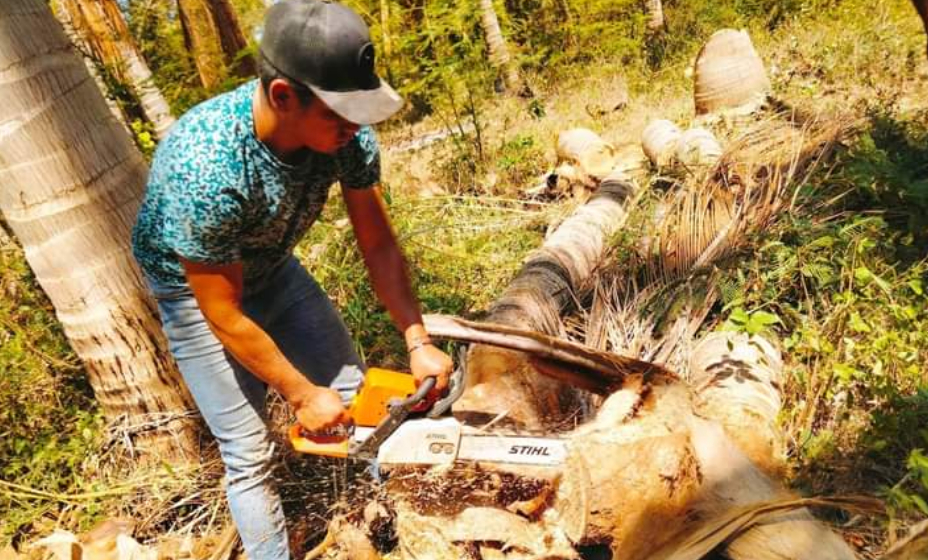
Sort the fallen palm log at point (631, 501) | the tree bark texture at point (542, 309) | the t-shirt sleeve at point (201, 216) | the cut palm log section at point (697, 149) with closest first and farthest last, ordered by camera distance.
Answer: the t-shirt sleeve at point (201, 216) → the fallen palm log at point (631, 501) → the tree bark texture at point (542, 309) → the cut palm log section at point (697, 149)

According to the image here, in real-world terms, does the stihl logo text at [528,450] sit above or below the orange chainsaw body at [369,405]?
below

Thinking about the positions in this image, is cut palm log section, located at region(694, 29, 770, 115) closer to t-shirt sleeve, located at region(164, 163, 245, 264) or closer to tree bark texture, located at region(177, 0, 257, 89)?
t-shirt sleeve, located at region(164, 163, 245, 264)

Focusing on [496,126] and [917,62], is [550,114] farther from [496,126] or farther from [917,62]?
[917,62]

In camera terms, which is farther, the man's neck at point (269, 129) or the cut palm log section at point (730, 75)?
the cut palm log section at point (730, 75)

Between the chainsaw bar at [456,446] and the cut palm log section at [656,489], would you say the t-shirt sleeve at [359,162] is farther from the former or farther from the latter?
the cut palm log section at [656,489]

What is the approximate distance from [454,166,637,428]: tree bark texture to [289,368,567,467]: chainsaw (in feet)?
0.87

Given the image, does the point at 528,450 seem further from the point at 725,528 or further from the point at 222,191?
the point at 222,191

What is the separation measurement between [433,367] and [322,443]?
1.40 feet

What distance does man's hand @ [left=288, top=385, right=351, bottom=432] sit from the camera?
74.5 inches

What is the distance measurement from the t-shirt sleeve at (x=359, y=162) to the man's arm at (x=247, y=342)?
1.53 ft

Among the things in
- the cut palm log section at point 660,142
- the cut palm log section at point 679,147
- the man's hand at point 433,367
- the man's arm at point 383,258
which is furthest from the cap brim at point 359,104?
the cut palm log section at point 660,142

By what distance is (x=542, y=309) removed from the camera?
10.3 ft

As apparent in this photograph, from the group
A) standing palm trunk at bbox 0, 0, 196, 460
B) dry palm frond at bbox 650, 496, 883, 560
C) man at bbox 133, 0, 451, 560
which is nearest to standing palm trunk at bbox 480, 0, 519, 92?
standing palm trunk at bbox 0, 0, 196, 460

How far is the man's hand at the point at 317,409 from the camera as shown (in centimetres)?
189
